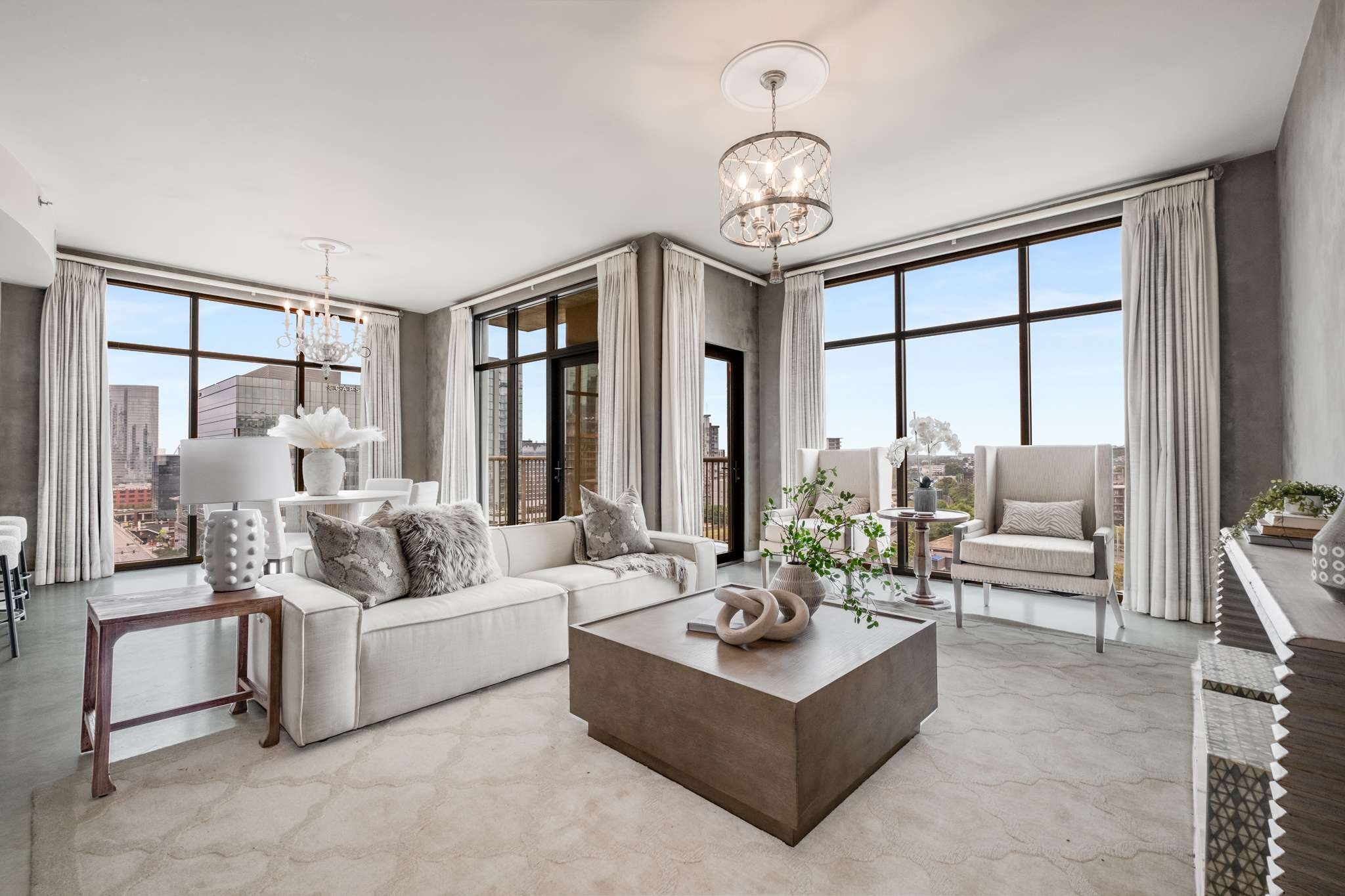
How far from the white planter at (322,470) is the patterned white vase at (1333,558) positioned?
14.7 ft

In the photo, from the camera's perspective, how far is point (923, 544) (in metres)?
4.16

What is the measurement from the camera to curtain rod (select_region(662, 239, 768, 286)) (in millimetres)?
4895

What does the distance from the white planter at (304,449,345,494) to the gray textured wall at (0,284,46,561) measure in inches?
111

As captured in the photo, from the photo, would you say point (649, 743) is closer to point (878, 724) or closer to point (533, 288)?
point (878, 724)

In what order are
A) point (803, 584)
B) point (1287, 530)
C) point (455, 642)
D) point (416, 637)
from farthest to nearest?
point (455, 642)
point (416, 637)
point (803, 584)
point (1287, 530)

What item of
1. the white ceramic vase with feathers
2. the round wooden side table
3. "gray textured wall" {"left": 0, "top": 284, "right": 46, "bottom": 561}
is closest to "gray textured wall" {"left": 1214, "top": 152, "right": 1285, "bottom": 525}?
the round wooden side table

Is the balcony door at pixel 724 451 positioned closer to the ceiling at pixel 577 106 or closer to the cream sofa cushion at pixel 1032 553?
the ceiling at pixel 577 106

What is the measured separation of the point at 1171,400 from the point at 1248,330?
54 centimetres

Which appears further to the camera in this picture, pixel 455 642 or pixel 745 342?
pixel 745 342

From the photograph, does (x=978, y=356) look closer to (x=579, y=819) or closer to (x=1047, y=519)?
(x=1047, y=519)

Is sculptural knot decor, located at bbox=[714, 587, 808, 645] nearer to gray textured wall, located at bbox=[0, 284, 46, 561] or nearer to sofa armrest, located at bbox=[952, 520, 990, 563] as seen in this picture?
sofa armrest, located at bbox=[952, 520, 990, 563]

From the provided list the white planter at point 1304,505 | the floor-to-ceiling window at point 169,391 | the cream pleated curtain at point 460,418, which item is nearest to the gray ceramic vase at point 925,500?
the white planter at point 1304,505

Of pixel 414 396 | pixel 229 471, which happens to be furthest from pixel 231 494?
pixel 414 396

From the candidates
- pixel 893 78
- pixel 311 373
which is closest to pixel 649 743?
pixel 893 78
